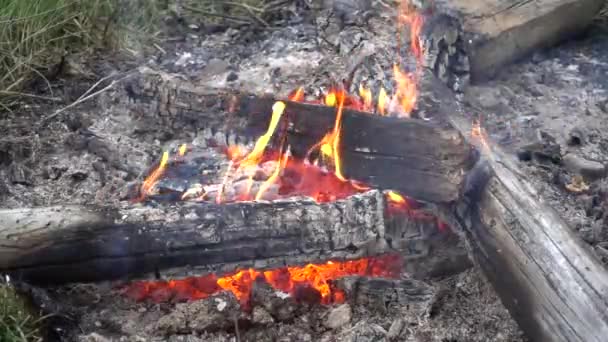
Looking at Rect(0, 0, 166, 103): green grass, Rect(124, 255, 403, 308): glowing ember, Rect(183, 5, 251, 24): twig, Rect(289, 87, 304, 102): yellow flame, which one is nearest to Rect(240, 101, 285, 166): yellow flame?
Rect(289, 87, 304, 102): yellow flame

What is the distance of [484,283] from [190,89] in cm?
182

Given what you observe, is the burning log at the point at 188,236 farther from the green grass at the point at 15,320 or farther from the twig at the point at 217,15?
the twig at the point at 217,15

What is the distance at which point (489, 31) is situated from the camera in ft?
14.1

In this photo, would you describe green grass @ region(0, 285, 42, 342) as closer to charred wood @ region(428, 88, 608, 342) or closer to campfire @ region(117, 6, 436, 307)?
campfire @ region(117, 6, 436, 307)

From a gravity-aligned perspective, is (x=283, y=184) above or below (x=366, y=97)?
below

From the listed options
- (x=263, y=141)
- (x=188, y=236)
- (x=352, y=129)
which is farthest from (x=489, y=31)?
(x=188, y=236)

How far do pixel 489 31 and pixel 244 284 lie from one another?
90.4 inches

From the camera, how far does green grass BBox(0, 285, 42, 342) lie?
2539 mm

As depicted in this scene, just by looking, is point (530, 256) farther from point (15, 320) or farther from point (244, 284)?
point (15, 320)

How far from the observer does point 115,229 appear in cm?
278

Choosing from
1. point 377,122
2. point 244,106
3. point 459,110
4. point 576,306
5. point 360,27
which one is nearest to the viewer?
point 576,306

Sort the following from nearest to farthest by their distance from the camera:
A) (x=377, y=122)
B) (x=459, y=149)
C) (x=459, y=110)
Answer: (x=459, y=149) < (x=377, y=122) < (x=459, y=110)

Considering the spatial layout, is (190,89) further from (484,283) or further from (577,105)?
(577,105)

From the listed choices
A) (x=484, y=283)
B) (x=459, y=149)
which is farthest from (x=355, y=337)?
(x=459, y=149)
